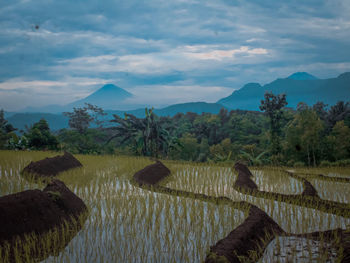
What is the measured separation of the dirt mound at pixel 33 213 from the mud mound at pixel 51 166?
2810 millimetres

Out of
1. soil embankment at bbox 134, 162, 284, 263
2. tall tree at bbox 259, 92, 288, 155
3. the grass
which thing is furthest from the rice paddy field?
tall tree at bbox 259, 92, 288, 155

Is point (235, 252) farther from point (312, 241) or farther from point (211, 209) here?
point (211, 209)

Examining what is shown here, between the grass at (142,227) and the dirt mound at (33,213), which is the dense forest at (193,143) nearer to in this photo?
the grass at (142,227)

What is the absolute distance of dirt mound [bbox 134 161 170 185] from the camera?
22.3 ft

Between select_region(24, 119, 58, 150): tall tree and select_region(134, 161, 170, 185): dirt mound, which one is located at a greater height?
select_region(24, 119, 58, 150): tall tree

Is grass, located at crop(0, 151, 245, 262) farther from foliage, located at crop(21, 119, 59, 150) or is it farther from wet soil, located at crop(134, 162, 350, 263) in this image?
foliage, located at crop(21, 119, 59, 150)

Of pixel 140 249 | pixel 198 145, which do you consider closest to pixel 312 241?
pixel 140 249

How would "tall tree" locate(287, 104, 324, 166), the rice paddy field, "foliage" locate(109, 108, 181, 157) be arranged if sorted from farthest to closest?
"tall tree" locate(287, 104, 324, 166) < "foliage" locate(109, 108, 181, 157) < the rice paddy field

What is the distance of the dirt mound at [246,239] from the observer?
9.53 feet

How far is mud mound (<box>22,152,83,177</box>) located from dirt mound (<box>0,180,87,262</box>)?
281cm

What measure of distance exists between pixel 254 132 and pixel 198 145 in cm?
778

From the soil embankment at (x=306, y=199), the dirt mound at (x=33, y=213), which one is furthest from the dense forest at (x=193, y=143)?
the dirt mound at (x=33, y=213)

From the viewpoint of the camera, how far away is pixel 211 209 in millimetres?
4348

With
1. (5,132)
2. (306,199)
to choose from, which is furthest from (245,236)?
(5,132)
